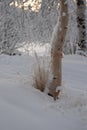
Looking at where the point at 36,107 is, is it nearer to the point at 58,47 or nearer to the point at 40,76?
the point at 40,76

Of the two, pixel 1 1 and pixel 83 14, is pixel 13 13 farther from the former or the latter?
pixel 83 14

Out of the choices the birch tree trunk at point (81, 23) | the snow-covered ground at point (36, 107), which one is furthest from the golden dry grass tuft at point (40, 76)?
the birch tree trunk at point (81, 23)

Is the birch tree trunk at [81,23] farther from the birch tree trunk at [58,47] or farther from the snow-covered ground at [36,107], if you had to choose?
the birch tree trunk at [58,47]

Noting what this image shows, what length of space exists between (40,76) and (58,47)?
0.53 meters

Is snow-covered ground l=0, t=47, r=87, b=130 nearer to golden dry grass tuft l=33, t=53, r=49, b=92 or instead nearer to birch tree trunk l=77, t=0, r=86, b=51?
golden dry grass tuft l=33, t=53, r=49, b=92

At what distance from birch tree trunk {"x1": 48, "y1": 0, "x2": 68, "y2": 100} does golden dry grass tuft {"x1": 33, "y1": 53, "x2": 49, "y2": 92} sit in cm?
16

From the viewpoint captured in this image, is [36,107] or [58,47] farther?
[58,47]

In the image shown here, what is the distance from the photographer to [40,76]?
222 inches

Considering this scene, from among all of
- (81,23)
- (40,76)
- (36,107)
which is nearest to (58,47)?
(40,76)

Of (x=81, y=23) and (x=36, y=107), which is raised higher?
(x=36, y=107)

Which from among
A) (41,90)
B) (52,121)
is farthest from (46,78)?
(52,121)

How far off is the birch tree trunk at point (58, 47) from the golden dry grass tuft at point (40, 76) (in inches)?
6.2

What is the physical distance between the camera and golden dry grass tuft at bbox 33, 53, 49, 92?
559 centimetres

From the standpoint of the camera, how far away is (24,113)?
433 cm
